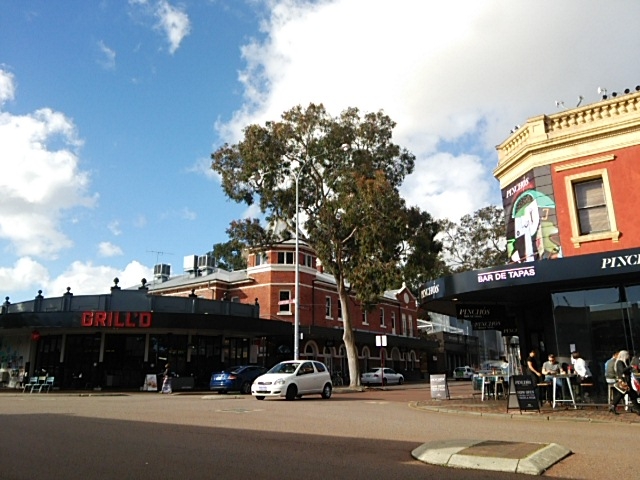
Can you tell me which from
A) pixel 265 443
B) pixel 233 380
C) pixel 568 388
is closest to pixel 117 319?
pixel 233 380

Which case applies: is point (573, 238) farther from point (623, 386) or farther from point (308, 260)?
point (308, 260)

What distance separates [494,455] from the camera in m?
7.62

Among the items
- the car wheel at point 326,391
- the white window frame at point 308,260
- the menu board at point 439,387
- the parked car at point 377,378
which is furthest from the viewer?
the white window frame at point 308,260

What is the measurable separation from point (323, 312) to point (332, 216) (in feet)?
56.3

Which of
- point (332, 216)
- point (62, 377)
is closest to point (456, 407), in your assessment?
point (332, 216)

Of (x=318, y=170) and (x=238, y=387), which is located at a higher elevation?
(x=318, y=170)

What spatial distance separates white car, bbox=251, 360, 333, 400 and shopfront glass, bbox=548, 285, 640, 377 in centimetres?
931

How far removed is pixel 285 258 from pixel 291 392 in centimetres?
2476

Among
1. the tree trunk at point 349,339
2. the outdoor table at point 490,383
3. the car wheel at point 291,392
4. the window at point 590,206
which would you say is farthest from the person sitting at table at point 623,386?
the tree trunk at point 349,339

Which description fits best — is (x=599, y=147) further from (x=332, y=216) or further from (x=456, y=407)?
(x=332, y=216)

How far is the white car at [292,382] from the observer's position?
67.9 feet

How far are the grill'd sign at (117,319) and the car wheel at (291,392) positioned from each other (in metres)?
12.0

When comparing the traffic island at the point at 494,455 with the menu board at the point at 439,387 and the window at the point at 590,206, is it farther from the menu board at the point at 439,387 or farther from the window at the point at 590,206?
the menu board at the point at 439,387

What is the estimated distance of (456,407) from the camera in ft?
56.0
